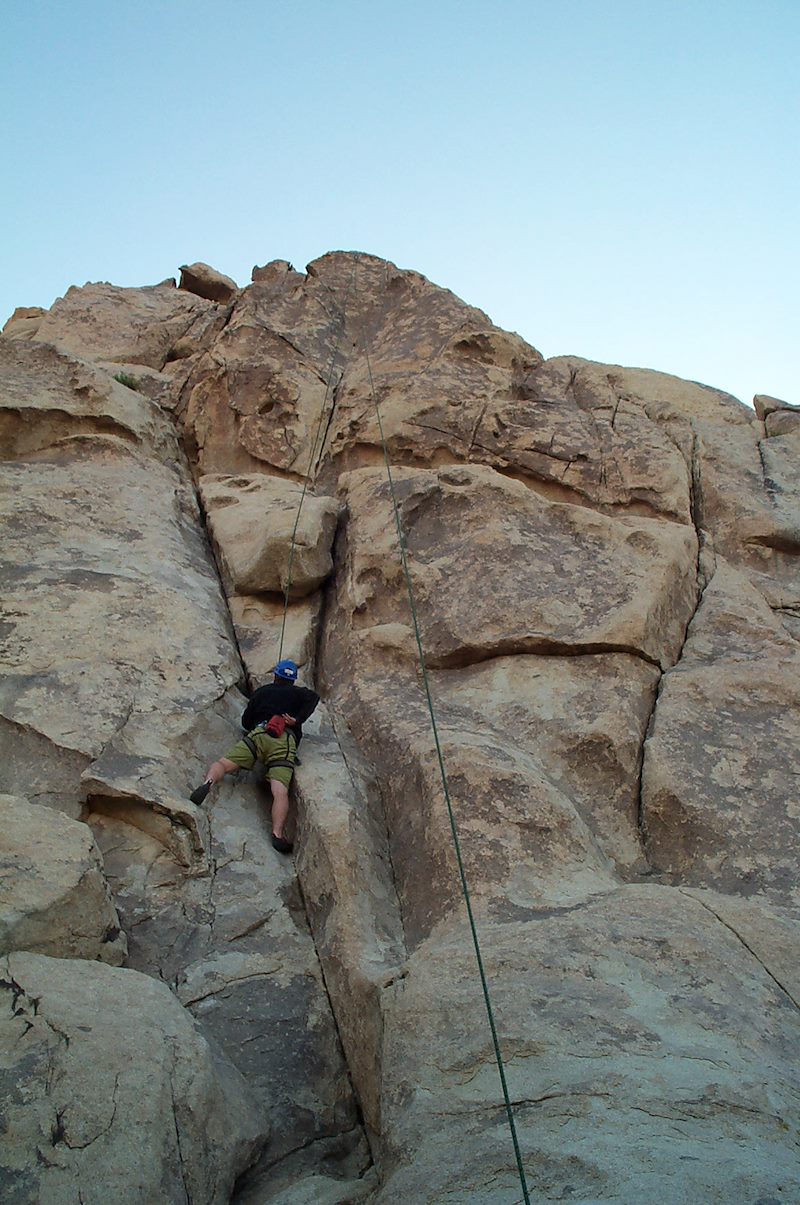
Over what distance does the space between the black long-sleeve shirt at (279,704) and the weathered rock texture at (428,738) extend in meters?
0.21

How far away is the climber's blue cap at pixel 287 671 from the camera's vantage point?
21.1ft

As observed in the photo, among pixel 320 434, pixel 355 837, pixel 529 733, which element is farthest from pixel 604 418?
pixel 355 837

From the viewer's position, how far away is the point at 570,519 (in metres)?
7.75

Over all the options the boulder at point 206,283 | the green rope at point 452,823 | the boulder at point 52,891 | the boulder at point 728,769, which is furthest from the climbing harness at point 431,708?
the boulder at point 206,283

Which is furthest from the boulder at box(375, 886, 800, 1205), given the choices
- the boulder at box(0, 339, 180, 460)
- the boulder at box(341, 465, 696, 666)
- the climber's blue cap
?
the boulder at box(0, 339, 180, 460)

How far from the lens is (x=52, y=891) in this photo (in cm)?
401

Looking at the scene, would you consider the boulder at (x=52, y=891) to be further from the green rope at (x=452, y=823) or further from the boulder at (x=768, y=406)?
the boulder at (x=768, y=406)

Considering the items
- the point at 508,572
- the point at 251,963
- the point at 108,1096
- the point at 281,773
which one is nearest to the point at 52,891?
the point at 108,1096

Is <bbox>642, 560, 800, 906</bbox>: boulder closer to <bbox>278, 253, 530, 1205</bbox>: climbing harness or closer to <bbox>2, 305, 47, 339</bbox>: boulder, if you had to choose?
<bbox>278, 253, 530, 1205</bbox>: climbing harness

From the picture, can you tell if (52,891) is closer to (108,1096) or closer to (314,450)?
(108,1096)

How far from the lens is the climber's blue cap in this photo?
643 centimetres

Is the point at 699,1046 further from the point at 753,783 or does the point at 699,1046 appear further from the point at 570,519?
the point at 570,519

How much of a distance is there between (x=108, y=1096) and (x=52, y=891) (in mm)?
1008

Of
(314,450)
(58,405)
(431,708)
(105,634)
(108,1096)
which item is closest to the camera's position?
(108,1096)
